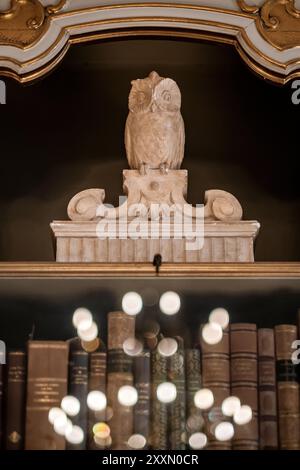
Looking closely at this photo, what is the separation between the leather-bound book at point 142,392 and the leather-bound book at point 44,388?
12 cm

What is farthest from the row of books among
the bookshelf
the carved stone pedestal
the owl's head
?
the owl's head

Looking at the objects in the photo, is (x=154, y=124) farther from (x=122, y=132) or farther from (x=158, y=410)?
(x=158, y=410)

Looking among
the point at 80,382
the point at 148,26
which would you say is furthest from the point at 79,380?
the point at 148,26

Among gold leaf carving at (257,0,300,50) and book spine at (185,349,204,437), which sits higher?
gold leaf carving at (257,0,300,50)

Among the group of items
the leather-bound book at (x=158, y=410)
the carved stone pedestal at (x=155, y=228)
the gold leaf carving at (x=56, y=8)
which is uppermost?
the gold leaf carving at (x=56, y=8)

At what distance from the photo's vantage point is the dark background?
88.0 inches

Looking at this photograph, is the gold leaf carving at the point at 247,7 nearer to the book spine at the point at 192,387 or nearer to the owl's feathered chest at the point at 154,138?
the owl's feathered chest at the point at 154,138

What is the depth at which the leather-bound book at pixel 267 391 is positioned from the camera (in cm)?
189

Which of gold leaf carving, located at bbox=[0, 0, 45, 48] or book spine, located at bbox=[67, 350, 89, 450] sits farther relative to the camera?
gold leaf carving, located at bbox=[0, 0, 45, 48]

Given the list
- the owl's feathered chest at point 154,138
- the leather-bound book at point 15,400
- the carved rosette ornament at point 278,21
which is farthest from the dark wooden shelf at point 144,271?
the carved rosette ornament at point 278,21

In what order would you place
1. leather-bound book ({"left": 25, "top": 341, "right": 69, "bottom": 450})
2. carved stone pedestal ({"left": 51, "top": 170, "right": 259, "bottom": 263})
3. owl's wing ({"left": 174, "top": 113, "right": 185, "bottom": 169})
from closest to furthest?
leather-bound book ({"left": 25, "top": 341, "right": 69, "bottom": 450}) → carved stone pedestal ({"left": 51, "top": 170, "right": 259, "bottom": 263}) → owl's wing ({"left": 174, "top": 113, "right": 185, "bottom": 169})

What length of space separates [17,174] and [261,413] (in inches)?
28.4

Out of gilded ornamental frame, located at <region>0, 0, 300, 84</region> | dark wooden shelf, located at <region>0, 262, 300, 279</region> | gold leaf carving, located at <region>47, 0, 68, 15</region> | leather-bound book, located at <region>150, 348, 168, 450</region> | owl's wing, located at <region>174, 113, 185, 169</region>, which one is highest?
gold leaf carving, located at <region>47, 0, 68, 15</region>

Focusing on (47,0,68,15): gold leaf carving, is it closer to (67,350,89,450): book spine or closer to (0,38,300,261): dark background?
(0,38,300,261): dark background
